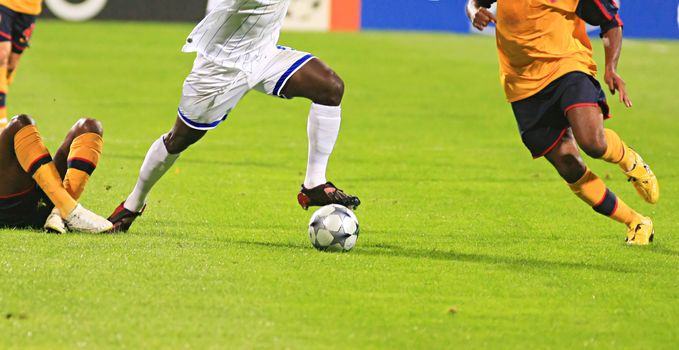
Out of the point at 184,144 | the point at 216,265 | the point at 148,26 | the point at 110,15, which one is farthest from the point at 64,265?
the point at 148,26

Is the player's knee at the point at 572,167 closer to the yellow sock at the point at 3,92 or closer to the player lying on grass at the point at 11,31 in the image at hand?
the player lying on grass at the point at 11,31

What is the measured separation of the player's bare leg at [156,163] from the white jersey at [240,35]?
1.55ft

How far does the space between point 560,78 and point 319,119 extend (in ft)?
4.83

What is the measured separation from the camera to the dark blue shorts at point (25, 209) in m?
7.83

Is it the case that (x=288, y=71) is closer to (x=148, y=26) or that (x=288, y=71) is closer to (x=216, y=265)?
(x=216, y=265)

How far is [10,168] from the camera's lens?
778 centimetres

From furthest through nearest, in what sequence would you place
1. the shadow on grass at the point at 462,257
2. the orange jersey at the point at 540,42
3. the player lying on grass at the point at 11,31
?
1. the player lying on grass at the point at 11,31
2. the orange jersey at the point at 540,42
3. the shadow on grass at the point at 462,257

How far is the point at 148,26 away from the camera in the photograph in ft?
105

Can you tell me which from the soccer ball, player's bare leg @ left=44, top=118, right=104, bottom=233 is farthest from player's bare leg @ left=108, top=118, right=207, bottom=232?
the soccer ball

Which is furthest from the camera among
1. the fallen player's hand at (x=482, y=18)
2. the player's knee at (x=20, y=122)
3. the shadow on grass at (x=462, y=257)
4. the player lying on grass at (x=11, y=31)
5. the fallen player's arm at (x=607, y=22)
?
the player lying on grass at (x=11, y=31)

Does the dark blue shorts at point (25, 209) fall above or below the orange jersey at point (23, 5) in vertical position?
above

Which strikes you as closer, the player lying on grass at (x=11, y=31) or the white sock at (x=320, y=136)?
the white sock at (x=320, y=136)

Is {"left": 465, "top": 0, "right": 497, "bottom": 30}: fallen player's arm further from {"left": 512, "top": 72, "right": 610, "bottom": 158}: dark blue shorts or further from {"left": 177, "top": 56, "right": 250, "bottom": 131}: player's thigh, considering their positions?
{"left": 177, "top": 56, "right": 250, "bottom": 131}: player's thigh

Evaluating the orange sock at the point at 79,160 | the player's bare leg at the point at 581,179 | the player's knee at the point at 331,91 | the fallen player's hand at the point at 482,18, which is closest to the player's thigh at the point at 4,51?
the orange sock at the point at 79,160
